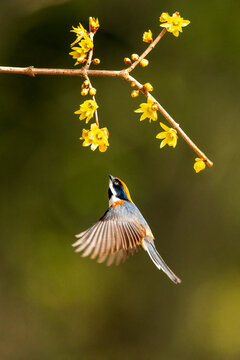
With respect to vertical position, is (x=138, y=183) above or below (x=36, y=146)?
below

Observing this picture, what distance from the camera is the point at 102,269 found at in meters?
9.50

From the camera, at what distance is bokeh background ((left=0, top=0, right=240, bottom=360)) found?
8602mm

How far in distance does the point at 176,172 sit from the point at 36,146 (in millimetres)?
2030

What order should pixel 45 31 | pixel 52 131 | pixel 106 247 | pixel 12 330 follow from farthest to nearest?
pixel 12 330 → pixel 52 131 → pixel 45 31 → pixel 106 247

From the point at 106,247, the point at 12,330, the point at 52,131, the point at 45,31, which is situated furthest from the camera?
the point at 12,330

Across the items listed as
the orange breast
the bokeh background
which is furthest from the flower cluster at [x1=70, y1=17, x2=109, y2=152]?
the bokeh background

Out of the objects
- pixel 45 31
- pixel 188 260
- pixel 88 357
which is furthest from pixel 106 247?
pixel 88 357

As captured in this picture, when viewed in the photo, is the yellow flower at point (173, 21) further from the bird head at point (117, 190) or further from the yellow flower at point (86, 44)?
the bird head at point (117, 190)

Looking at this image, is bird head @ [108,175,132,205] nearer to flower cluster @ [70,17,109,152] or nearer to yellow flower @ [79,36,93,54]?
flower cluster @ [70,17,109,152]

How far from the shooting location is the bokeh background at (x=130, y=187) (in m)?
8.60

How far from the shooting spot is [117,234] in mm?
4074

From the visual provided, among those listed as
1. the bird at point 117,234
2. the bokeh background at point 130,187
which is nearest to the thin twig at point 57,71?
the bird at point 117,234

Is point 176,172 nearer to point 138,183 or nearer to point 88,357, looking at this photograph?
point 138,183

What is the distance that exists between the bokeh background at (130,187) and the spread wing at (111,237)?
4495 millimetres
